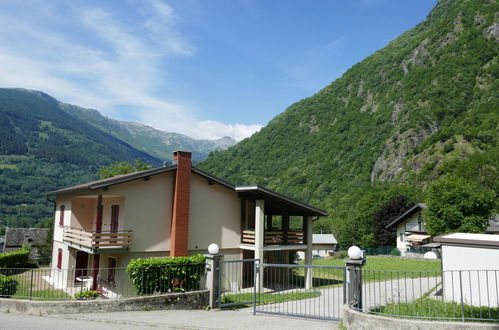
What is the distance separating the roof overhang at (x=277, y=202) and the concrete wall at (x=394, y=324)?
11129mm

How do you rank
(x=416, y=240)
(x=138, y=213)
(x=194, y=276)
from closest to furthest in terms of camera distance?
1. (x=194, y=276)
2. (x=138, y=213)
3. (x=416, y=240)

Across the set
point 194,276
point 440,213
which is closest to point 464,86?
point 440,213

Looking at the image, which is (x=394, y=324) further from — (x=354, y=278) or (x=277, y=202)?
(x=277, y=202)

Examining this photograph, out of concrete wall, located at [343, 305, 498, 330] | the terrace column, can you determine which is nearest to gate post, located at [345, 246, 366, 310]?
concrete wall, located at [343, 305, 498, 330]

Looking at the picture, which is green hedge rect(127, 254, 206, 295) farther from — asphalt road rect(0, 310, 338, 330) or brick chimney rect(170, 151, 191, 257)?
brick chimney rect(170, 151, 191, 257)

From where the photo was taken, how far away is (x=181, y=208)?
19703 mm

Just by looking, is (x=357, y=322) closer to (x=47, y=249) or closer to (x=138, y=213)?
(x=138, y=213)

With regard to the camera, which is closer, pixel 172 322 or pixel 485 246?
pixel 172 322

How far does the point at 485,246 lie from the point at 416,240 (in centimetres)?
3651

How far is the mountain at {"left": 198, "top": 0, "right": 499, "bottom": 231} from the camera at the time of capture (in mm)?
81875

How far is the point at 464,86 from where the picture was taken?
299 feet

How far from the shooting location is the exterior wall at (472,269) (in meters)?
12.7

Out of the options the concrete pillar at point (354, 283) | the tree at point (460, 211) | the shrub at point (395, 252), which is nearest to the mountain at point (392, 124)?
the shrub at point (395, 252)

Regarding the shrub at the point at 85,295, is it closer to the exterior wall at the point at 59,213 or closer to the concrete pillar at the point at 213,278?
the concrete pillar at the point at 213,278
